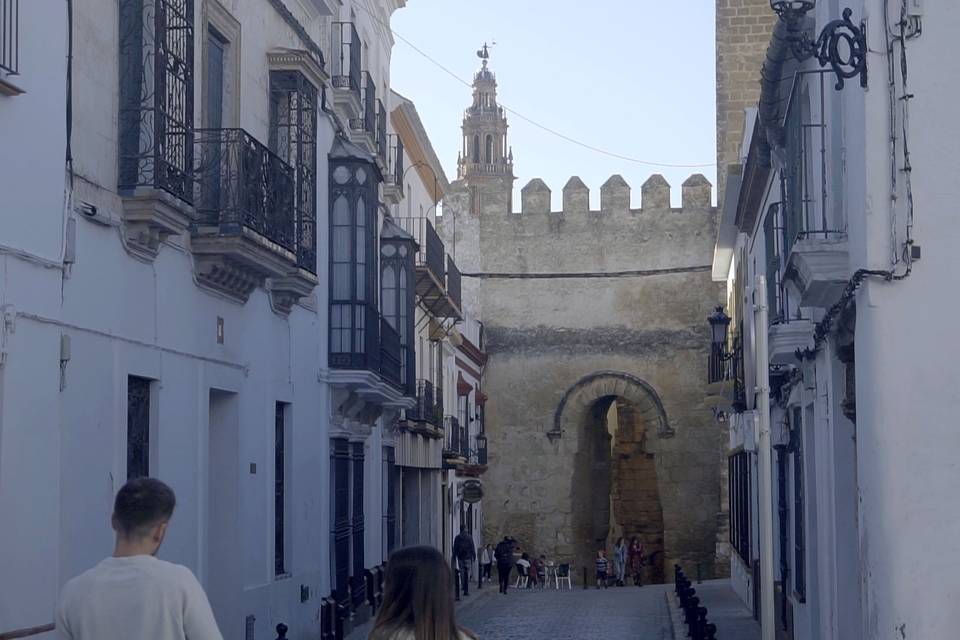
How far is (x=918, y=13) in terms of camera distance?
8.82 m

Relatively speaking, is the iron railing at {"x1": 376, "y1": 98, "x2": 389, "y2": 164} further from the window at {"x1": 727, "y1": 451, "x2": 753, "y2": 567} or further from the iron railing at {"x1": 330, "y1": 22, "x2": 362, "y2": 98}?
the window at {"x1": 727, "y1": 451, "x2": 753, "y2": 567}

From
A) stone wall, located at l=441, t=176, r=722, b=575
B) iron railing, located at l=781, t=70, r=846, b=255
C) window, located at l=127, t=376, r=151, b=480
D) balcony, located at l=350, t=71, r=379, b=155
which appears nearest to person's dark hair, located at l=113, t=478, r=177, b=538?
window, located at l=127, t=376, r=151, b=480

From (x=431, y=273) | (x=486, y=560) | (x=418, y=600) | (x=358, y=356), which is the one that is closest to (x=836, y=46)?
(x=418, y=600)

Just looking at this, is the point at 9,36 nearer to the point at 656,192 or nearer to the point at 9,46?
the point at 9,46

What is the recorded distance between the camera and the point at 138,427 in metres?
11.5

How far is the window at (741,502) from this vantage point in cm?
2528

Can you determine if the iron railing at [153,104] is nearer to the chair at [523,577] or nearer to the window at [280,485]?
the window at [280,485]

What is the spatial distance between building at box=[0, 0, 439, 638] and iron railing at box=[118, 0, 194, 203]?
19 mm

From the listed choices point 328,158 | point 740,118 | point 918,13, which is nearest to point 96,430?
point 918,13

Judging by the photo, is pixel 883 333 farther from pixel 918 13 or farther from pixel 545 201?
pixel 545 201

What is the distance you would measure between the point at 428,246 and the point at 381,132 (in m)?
3.87

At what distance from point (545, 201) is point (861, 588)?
31318 millimetres

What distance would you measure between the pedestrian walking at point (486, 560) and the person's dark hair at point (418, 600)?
106 feet

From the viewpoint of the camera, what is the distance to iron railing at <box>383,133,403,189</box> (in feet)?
79.3
